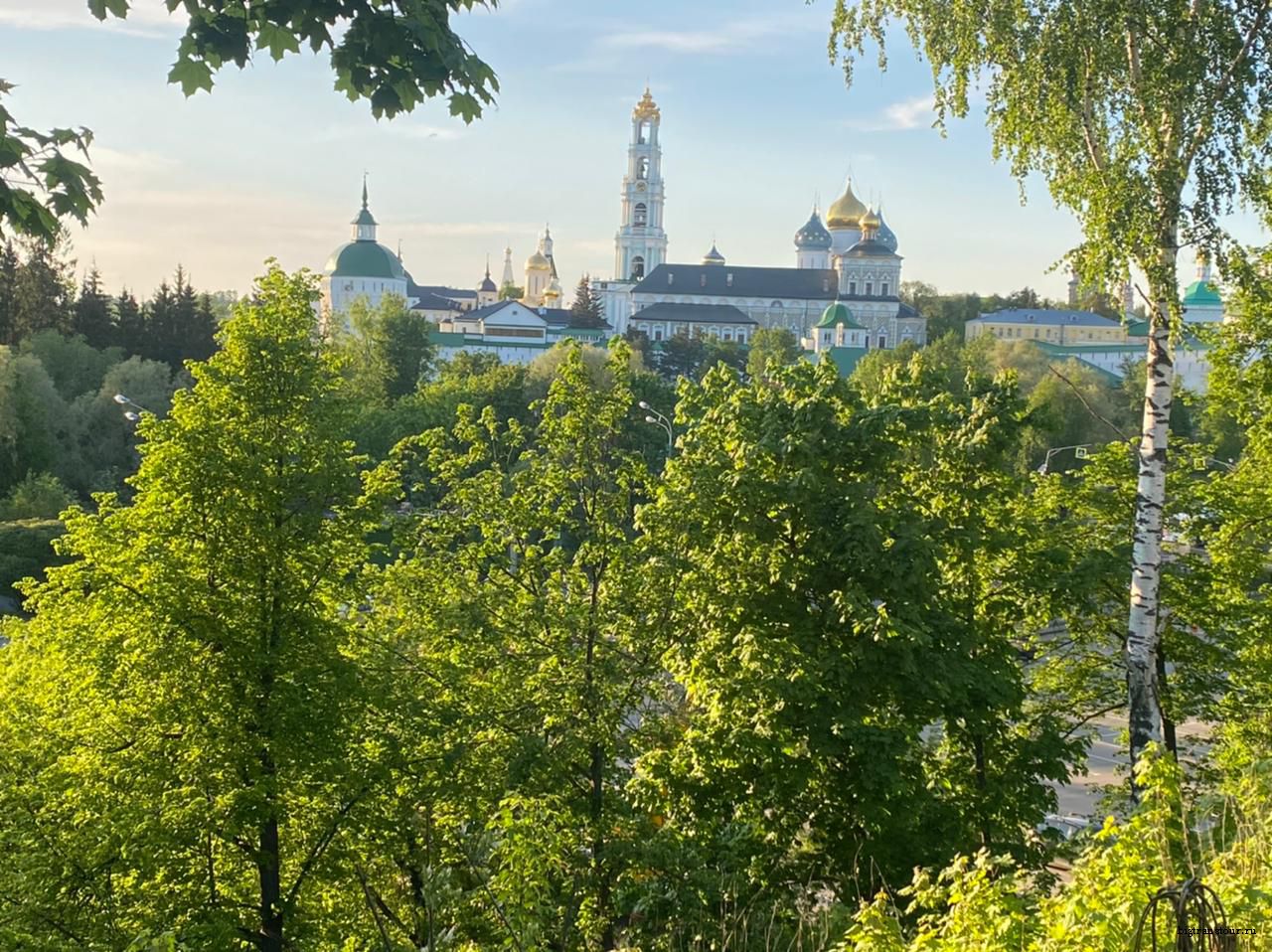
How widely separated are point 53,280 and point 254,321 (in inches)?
1993

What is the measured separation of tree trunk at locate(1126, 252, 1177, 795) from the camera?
1038 cm

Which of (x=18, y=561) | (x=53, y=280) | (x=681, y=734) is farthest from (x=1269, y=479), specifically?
(x=53, y=280)

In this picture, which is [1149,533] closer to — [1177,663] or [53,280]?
[1177,663]

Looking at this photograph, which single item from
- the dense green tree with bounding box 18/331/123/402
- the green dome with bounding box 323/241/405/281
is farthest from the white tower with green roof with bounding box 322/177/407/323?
the dense green tree with bounding box 18/331/123/402

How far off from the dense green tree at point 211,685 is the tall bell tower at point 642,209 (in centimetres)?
12911

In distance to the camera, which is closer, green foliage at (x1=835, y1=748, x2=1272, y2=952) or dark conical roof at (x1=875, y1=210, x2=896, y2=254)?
green foliage at (x1=835, y1=748, x2=1272, y2=952)

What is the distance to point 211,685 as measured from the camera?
10258mm

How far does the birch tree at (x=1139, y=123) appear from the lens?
387 inches

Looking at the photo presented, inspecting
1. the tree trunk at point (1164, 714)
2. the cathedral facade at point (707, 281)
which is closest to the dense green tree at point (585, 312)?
the cathedral facade at point (707, 281)

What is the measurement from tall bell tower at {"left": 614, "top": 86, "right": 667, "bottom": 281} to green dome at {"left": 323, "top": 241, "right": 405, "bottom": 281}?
29.2 meters

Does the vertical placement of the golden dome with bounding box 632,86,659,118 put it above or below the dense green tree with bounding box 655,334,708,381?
above

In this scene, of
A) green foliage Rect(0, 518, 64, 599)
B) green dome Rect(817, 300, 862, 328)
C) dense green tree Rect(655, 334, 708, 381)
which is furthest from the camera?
green dome Rect(817, 300, 862, 328)

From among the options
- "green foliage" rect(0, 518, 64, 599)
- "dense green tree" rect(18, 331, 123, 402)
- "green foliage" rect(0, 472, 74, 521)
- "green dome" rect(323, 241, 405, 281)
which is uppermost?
"green dome" rect(323, 241, 405, 281)

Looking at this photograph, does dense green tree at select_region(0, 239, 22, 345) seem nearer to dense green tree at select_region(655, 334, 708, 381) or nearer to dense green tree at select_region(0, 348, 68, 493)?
dense green tree at select_region(0, 348, 68, 493)
